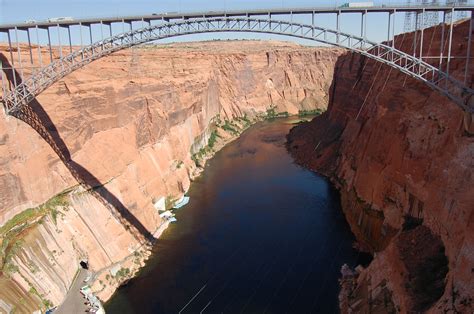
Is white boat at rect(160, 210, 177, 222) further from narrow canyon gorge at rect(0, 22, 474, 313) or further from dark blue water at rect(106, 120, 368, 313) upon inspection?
narrow canyon gorge at rect(0, 22, 474, 313)

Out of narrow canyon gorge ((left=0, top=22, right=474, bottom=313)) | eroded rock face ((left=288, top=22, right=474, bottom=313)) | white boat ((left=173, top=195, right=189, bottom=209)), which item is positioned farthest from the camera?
white boat ((left=173, top=195, right=189, bottom=209))

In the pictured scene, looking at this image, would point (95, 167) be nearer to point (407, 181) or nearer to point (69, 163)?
point (69, 163)

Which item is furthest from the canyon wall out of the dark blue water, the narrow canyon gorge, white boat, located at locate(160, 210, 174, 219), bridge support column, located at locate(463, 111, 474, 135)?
bridge support column, located at locate(463, 111, 474, 135)

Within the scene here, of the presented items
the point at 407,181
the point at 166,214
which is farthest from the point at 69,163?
the point at 407,181

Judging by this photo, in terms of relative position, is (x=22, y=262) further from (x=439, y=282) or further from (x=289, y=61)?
(x=289, y=61)

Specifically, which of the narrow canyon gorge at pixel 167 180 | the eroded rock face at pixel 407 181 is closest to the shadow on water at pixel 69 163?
the narrow canyon gorge at pixel 167 180
